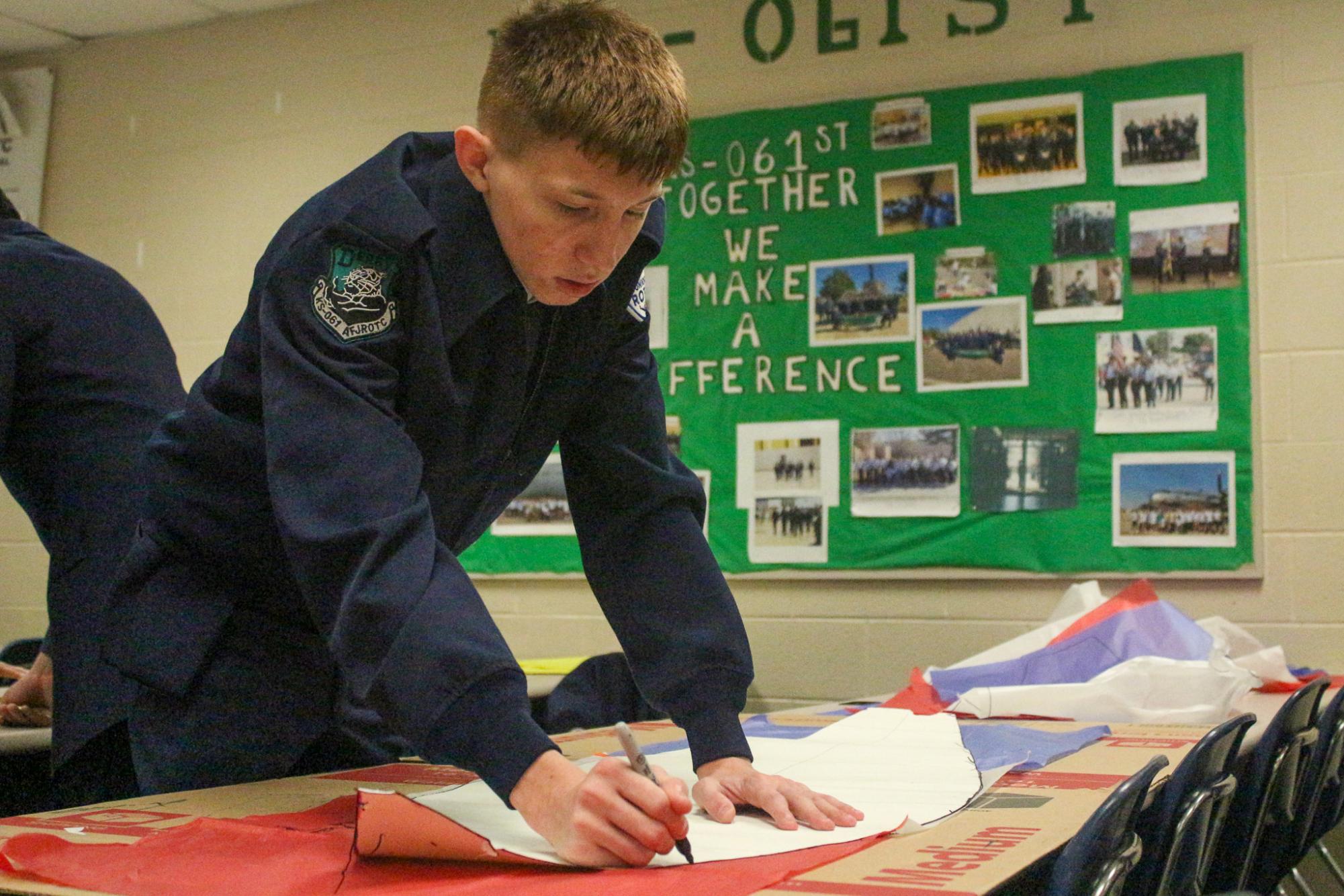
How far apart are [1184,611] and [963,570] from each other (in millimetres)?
524

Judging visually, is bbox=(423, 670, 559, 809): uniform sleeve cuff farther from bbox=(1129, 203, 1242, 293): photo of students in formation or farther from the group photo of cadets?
bbox=(1129, 203, 1242, 293): photo of students in formation

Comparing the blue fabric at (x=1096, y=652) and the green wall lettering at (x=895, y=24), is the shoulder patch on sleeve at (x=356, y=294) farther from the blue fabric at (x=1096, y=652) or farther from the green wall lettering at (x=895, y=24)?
the green wall lettering at (x=895, y=24)

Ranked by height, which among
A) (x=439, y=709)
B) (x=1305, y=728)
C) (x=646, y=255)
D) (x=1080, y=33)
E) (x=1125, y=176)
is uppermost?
(x=1080, y=33)

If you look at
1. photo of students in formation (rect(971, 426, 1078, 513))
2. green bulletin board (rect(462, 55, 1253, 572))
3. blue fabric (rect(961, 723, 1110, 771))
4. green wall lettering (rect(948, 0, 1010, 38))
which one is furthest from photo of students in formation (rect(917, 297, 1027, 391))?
Result: blue fabric (rect(961, 723, 1110, 771))

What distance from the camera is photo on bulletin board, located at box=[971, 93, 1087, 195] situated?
10.6ft

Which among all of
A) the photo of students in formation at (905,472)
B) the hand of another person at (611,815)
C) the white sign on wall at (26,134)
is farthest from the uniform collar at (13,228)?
the white sign on wall at (26,134)

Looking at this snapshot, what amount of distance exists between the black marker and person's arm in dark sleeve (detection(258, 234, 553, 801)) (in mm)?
64

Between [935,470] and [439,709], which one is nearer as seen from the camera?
[439,709]

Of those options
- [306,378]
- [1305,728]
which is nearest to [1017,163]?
[1305,728]

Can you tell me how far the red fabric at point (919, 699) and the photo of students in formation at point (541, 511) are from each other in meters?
1.66

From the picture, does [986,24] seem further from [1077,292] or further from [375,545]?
[375,545]

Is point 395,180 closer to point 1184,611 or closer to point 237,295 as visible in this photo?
point 1184,611

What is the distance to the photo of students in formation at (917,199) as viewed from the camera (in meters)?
3.33

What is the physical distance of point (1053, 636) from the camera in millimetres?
2471
